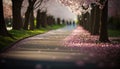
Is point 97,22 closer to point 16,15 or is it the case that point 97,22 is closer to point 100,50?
point 16,15

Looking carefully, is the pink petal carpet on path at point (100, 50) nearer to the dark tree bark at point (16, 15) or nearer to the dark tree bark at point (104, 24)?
the dark tree bark at point (104, 24)

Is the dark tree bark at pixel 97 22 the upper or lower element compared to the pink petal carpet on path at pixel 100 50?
lower

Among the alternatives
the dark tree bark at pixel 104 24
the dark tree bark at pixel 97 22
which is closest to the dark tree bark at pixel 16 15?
the dark tree bark at pixel 97 22

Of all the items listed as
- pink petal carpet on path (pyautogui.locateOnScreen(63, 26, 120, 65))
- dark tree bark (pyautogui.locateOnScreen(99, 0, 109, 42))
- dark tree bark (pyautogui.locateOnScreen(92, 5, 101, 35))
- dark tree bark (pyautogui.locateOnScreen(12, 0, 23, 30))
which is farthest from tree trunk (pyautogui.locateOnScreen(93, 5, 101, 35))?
pink petal carpet on path (pyautogui.locateOnScreen(63, 26, 120, 65))

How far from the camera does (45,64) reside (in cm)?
1691

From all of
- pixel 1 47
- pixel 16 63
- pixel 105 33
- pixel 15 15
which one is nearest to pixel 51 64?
pixel 16 63

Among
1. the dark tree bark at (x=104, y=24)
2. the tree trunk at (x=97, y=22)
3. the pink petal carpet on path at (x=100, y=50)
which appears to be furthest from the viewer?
the tree trunk at (x=97, y=22)

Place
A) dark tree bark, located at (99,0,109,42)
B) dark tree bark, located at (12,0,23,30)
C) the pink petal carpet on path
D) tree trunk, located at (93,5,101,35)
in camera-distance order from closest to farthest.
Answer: the pink petal carpet on path → dark tree bark, located at (99,0,109,42) → tree trunk, located at (93,5,101,35) → dark tree bark, located at (12,0,23,30)

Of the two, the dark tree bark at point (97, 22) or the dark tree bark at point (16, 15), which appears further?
the dark tree bark at point (16, 15)

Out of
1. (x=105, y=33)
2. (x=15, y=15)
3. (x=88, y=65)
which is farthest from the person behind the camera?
(x=15, y=15)

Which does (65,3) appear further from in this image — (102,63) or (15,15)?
(102,63)

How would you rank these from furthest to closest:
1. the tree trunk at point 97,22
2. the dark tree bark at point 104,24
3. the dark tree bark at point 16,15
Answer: the dark tree bark at point 16,15 < the tree trunk at point 97,22 < the dark tree bark at point 104,24

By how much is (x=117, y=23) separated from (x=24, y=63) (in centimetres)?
A: 5110

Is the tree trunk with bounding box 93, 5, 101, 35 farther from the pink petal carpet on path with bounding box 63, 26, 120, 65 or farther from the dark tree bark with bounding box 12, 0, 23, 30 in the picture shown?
the pink petal carpet on path with bounding box 63, 26, 120, 65
